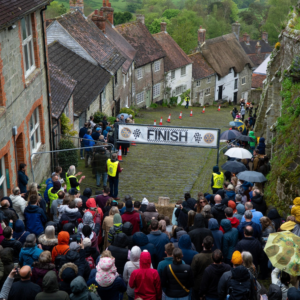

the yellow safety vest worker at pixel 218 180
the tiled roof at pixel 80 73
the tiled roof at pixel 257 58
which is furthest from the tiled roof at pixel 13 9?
the tiled roof at pixel 257 58

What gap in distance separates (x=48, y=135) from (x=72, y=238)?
8972 mm

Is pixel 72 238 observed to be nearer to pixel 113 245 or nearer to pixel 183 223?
pixel 113 245

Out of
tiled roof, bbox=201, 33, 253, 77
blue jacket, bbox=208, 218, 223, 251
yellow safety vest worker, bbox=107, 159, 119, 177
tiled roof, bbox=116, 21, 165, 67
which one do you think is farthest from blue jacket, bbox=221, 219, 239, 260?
tiled roof, bbox=201, 33, 253, 77

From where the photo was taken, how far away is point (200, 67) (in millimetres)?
A: 53562

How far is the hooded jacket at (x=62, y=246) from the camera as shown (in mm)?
7746

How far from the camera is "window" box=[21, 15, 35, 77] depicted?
45.3 ft

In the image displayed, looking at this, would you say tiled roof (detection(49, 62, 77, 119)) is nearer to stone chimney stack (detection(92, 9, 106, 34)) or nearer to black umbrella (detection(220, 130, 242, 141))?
black umbrella (detection(220, 130, 242, 141))

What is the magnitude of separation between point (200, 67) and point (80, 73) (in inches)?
1172

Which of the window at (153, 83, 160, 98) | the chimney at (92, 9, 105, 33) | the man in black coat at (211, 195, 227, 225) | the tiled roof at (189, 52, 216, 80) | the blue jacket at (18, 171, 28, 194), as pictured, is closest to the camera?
the man in black coat at (211, 195, 227, 225)

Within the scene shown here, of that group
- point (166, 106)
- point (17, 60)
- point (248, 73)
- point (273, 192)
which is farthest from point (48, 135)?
point (248, 73)

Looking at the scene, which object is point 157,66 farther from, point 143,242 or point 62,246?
point 62,246

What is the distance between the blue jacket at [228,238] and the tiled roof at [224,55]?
155 feet

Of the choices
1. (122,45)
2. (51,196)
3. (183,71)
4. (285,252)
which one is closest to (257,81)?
(183,71)

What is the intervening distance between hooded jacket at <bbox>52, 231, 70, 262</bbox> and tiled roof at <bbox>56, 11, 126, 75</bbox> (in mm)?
21807
